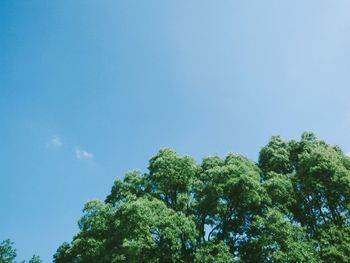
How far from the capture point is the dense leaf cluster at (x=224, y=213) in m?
22.9

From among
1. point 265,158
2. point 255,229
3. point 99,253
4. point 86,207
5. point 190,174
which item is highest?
point 265,158

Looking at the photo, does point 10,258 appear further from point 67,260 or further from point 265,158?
point 265,158

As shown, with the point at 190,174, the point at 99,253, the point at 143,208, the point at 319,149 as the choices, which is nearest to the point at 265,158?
the point at 319,149

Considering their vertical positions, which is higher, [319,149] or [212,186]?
[319,149]

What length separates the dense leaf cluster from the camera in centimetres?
2292

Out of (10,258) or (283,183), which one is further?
(10,258)

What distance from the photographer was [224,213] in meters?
27.8

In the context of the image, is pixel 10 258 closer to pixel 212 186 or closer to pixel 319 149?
pixel 212 186

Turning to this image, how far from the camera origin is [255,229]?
26.6m

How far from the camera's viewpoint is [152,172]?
30844 millimetres

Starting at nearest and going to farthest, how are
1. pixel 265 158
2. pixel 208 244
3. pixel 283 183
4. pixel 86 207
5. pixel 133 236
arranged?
pixel 133 236 < pixel 208 244 < pixel 86 207 < pixel 283 183 < pixel 265 158

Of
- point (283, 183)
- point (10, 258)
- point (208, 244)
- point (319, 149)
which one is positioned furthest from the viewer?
point (10, 258)

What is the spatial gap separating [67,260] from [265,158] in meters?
21.5

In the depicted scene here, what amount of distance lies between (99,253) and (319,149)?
68.8 feet
